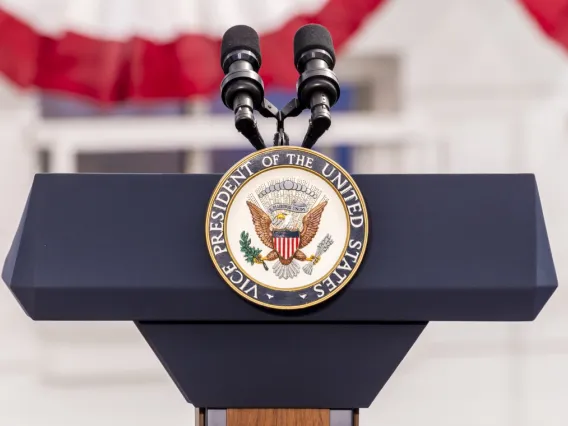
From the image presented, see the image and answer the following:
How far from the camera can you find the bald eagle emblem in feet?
2.32

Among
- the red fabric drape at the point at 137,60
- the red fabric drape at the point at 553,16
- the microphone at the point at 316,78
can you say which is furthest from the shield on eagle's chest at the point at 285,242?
the red fabric drape at the point at 553,16

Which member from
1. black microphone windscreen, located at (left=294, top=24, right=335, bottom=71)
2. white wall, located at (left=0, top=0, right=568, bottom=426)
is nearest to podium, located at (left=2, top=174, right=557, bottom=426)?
black microphone windscreen, located at (left=294, top=24, right=335, bottom=71)

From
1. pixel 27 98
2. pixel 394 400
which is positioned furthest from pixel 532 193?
pixel 27 98

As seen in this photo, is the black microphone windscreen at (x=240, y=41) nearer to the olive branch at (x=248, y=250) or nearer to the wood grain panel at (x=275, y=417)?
the olive branch at (x=248, y=250)

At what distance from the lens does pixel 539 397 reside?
6.20 feet

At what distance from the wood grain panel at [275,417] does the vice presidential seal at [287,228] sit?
127 millimetres

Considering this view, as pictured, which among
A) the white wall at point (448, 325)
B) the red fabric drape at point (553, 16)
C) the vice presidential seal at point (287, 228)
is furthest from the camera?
the white wall at point (448, 325)

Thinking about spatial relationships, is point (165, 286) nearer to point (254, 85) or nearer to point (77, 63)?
point (254, 85)

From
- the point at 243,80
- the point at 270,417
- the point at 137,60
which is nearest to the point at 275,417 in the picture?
the point at 270,417

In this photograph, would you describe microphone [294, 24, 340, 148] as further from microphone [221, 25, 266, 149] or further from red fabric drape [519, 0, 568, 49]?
red fabric drape [519, 0, 568, 49]

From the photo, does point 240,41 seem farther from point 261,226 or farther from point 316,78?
point 261,226

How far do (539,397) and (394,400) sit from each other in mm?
392

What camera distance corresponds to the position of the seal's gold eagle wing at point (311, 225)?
710 mm

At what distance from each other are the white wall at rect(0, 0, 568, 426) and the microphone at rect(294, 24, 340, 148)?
46.6 inches
